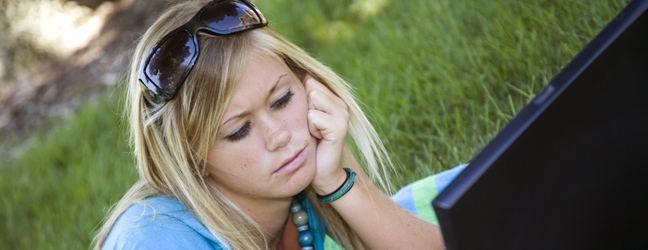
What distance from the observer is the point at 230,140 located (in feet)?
4.87

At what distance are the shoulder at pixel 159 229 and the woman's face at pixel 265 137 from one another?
0.13 metres

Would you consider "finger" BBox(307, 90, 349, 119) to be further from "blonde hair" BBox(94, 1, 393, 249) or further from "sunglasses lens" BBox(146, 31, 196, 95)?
"sunglasses lens" BBox(146, 31, 196, 95)

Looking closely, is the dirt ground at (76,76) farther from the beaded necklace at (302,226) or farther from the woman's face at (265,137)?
the woman's face at (265,137)

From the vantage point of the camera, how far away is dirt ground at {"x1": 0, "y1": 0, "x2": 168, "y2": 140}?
5770mm

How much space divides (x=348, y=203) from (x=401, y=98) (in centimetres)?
136

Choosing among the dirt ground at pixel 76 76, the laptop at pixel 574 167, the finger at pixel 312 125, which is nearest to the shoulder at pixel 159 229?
the finger at pixel 312 125

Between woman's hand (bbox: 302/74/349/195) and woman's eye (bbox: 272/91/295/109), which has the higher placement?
woman's eye (bbox: 272/91/295/109)

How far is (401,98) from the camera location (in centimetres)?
296

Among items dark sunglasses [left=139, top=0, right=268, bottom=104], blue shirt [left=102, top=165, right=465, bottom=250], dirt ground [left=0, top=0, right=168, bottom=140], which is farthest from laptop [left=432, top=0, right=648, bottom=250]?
dirt ground [left=0, top=0, right=168, bottom=140]

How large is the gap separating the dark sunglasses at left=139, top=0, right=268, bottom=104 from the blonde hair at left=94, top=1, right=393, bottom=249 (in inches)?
0.8

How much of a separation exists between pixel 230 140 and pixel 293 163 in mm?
155

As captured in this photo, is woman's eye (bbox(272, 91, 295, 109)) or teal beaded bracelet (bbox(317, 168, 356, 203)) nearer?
woman's eye (bbox(272, 91, 295, 109))

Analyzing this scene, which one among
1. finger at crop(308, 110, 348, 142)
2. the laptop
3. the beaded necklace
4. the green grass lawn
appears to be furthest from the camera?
the green grass lawn

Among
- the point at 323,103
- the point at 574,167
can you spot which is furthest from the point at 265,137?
the point at 574,167
